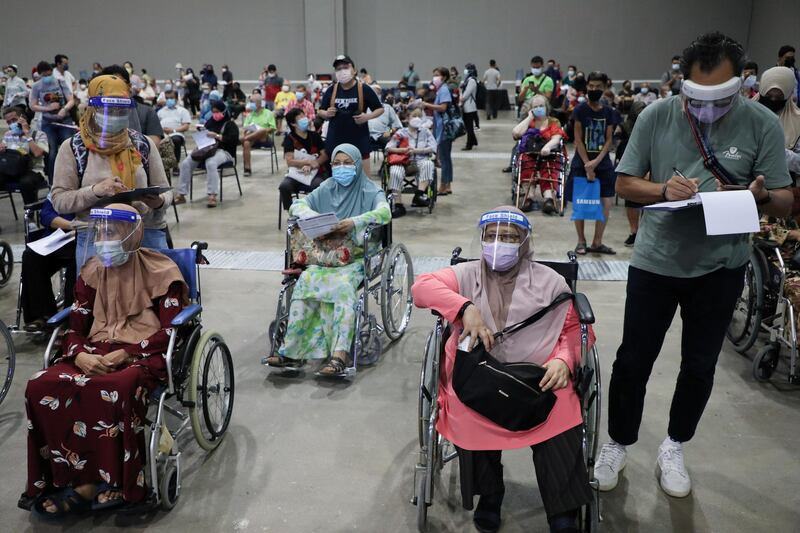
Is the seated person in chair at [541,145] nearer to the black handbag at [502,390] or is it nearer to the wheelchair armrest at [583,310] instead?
the wheelchair armrest at [583,310]

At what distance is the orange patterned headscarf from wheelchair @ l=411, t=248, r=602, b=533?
1.63 meters

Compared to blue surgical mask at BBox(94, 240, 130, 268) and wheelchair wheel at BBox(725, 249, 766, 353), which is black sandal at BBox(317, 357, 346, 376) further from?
wheelchair wheel at BBox(725, 249, 766, 353)

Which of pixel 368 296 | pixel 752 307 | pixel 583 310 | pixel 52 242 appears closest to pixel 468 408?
pixel 583 310

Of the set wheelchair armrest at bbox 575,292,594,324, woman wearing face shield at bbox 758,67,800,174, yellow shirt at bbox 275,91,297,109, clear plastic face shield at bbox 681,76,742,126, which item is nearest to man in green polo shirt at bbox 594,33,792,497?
clear plastic face shield at bbox 681,76,742,126

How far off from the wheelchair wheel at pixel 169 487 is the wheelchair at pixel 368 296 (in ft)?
3.44

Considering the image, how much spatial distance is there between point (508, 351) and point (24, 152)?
5.53 meters

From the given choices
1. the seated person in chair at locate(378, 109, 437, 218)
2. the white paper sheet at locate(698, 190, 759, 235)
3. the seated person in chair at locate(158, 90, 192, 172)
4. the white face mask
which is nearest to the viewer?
the white paper sheet at locate(698, 190, 759, 235)

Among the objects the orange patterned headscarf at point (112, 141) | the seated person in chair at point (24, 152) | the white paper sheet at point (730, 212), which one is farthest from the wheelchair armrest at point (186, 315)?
the seated person in chair at point (24, 152)

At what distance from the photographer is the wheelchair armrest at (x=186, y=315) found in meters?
2.49

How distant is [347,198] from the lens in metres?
3.80

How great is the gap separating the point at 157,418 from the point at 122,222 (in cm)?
77

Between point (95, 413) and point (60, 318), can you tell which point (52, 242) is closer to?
point (60, 318)

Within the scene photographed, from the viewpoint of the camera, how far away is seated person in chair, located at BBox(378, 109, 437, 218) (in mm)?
6922

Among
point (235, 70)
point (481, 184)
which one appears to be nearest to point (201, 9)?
point (235, 70)
